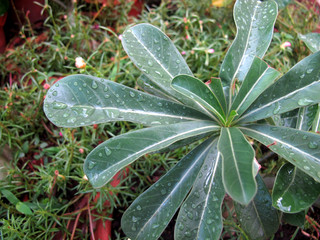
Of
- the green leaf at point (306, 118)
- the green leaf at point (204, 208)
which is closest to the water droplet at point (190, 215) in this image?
the green leaf at point (204, 208)

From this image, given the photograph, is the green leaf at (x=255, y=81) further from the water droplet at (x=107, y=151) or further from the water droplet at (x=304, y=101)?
the water droplet at (x=107, y=151)

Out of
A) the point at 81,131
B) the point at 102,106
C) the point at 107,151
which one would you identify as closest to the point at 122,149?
the point at 107,151

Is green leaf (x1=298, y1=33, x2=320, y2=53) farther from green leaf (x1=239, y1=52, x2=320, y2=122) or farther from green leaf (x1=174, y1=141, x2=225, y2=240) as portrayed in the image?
green leaf (x1=174, y1=141, x2=225, y2=240)

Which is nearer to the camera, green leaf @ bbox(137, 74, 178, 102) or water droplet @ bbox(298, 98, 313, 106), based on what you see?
water droplet @ bbox(298, 98, 313, 106)

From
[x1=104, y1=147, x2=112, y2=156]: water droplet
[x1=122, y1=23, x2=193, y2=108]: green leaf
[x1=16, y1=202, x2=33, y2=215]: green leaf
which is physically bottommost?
[x1=16, y1=202, x2=33, y2=215]: green leaf

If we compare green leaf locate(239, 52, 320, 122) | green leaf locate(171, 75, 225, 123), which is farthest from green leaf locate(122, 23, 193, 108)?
green leaf locate(239, 52, 320, 122)

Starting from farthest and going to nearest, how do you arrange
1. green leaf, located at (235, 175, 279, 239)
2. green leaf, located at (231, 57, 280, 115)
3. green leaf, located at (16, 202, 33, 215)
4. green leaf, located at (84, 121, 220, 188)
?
green leaf, located at (16, 202, 33, 215) → green leaf, located at (235, 175, 279, 239) → green leaf, located at (231, 57, 280, 115) → green leaf, located at (84, 121, 220, 188)
